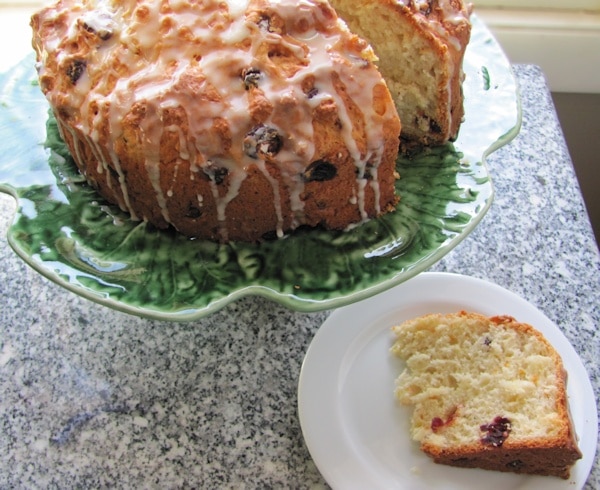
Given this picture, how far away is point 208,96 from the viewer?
2.74 feet

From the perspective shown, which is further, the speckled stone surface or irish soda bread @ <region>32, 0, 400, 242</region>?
the speckled stone surface

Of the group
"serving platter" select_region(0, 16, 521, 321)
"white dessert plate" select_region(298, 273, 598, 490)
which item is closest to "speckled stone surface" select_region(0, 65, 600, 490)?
"white dessert plate" select_region(298, 273, 598, 490)

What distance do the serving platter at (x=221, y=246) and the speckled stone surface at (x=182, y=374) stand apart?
0.84ft

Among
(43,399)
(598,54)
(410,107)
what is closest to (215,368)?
(43,399)

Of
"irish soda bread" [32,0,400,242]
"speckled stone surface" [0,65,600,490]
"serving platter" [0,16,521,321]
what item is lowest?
"speckled stone surface" [0,65,600,490]

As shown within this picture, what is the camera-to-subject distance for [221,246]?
37.2 inches

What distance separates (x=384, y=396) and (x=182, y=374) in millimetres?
345

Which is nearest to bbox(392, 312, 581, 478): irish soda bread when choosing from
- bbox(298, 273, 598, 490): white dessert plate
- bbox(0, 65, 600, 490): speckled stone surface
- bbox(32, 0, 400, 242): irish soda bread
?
bbox(298, 273, 598, 490): white dessert plate

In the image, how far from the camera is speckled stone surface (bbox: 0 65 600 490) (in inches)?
38.9

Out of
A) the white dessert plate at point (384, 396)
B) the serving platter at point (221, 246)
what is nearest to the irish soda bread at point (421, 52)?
the serving platter at point (221, 246)

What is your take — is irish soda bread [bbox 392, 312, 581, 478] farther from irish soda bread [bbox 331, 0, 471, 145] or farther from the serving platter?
irish soda bread [bbox 331, 0, 471, 145]

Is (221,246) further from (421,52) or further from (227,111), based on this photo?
(421,52)

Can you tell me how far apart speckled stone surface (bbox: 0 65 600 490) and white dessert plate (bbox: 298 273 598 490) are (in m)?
0.07

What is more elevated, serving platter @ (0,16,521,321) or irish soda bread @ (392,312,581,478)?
serving platter @ (0,16,521,321)
